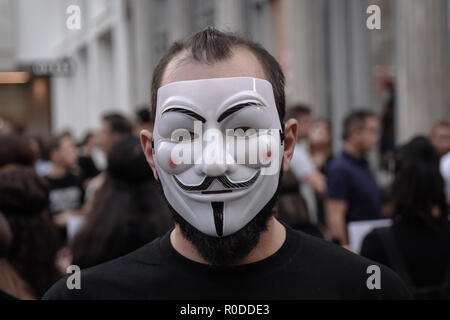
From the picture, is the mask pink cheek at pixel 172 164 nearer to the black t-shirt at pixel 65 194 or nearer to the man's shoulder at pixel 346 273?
the man's shoulder at pixel 346 273

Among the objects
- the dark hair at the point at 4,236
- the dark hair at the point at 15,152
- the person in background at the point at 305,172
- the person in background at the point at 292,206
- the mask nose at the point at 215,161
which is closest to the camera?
the mask nose at the point at 215,161

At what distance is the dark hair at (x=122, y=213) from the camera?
3.19 metres

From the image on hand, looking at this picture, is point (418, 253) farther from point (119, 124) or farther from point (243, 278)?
point (119, 124)

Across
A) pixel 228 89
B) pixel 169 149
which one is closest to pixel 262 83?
pixel 228 89

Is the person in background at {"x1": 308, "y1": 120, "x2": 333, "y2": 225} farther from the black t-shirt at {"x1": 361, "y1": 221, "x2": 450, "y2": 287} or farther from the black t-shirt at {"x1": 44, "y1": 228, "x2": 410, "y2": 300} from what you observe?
the black t-shirt at {"x1": 44, "y1": 228, "x2": 410, "y2": 300}

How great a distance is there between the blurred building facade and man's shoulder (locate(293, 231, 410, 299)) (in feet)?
2.09

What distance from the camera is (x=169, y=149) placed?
166 cm

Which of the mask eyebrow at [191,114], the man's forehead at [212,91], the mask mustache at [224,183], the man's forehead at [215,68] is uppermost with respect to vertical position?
the man's forehead at [215,68]

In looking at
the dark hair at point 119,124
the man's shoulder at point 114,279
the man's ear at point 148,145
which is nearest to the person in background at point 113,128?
the dark hair at point 119,124

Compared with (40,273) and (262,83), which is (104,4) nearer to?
(40,273)

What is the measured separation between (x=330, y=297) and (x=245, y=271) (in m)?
0.21

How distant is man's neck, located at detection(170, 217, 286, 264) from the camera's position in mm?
1680

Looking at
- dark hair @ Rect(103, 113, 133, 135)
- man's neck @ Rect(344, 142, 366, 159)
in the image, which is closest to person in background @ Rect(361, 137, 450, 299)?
man's neck @ Rect(344, 142, 366, 159)

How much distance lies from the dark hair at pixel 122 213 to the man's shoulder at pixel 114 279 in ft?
4.57
